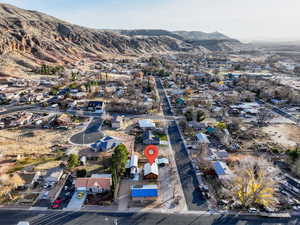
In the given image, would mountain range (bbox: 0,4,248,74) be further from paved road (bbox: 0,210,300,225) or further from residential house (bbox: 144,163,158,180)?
residential house (bbox: 144,163,158,180)

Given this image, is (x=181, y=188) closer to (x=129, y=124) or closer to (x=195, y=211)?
(x=195, y=211)

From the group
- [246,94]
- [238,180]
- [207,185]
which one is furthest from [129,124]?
[246,94]

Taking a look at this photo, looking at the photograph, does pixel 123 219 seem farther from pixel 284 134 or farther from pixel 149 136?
pixel 284 134

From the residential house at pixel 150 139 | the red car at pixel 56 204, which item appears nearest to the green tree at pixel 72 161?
the red car at pixel 56 204

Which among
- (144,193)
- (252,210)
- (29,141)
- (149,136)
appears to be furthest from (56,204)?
(252,210)

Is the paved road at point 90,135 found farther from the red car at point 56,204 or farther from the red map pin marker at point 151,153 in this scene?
the red map pin marker at point 151,153

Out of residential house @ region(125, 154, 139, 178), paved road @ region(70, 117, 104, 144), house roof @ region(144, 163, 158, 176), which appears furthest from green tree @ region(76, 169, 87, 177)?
paved road @ region(70, 117, 104, 144)
